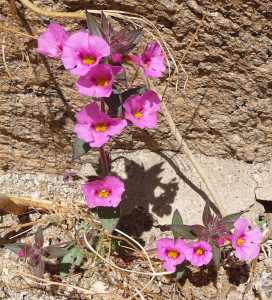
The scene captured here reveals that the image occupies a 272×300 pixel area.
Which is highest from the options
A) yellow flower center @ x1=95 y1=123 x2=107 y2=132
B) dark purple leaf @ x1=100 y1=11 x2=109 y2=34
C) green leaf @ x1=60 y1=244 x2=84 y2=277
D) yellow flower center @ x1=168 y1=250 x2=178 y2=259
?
dark purple leaf @ x1=100 y1=11 x2=109 y2=34

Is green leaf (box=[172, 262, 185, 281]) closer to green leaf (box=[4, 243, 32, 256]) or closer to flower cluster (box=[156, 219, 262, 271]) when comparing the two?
flower cluster (box=[156, 219, 262, 271])

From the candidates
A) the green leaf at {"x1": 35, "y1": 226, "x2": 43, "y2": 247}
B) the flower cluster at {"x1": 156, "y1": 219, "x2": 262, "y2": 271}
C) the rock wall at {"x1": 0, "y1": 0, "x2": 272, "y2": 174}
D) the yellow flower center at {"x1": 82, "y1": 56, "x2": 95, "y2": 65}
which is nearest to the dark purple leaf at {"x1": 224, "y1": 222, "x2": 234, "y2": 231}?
the flower cluster at {"x1": 156, "y1": 219, "x2": 262, "y2": 271}

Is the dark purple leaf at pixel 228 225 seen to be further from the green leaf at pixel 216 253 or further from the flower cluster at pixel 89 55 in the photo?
the flower cluster at pixel 89 55

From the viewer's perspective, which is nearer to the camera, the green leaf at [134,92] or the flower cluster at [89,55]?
the flower cluster at [89,55]

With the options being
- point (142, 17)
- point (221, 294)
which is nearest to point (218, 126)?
point (142, 17)

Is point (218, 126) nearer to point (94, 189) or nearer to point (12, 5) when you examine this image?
point (94, 189)

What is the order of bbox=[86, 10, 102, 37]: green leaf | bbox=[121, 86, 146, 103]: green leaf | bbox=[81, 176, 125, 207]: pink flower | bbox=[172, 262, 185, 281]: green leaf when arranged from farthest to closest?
bbox=[172, 262, 185, 281]: green leaf → bbox=[81, 176, 125, 207]: pink flower → bbox=[121, 86, 146, 103]: green leaf → bbox=[86, 10, 102, 37]: green leaf

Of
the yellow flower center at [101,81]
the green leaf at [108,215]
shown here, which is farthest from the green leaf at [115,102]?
the green leaf at [108,215]
